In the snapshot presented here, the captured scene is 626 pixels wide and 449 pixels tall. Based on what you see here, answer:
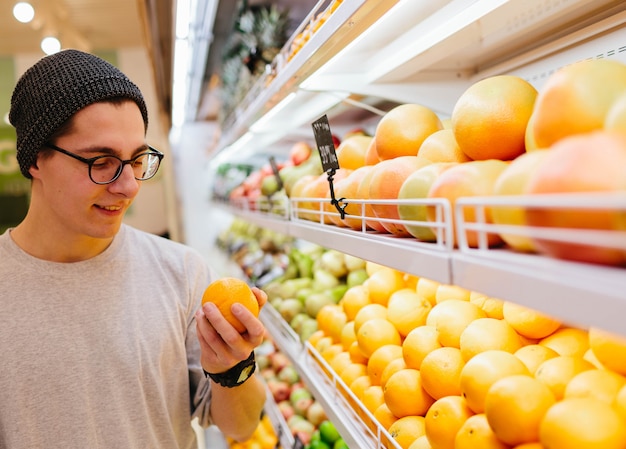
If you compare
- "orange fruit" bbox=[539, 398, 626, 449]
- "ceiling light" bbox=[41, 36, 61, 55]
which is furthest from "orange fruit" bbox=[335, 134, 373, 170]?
"ceiling light" bbox=[41, 36, 61, 55]

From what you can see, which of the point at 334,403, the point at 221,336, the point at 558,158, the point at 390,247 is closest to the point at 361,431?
the point at 334,403

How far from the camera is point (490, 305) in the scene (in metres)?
1.21

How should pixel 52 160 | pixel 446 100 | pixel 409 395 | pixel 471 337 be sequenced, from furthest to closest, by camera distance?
pixel 446 100 → pixel 52 160 → pixel 409 395 → pixel 471 337

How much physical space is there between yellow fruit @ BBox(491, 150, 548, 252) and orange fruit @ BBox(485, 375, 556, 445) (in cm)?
26

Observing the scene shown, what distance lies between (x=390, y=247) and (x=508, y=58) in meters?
0.84

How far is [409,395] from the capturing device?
3.95ft

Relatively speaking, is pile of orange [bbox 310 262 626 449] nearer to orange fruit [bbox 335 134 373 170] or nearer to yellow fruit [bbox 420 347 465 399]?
yellow fruit [bbox 420 347 465 399]

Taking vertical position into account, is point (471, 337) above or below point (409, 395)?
above

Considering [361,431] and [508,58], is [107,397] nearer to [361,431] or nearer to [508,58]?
[361,431]

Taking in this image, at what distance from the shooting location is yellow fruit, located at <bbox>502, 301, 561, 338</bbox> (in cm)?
103

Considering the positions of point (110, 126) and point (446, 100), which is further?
point (446, 100)

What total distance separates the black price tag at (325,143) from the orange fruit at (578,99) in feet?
2.18

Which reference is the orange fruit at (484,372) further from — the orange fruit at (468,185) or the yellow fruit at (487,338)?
the orange fruit at (468,185)

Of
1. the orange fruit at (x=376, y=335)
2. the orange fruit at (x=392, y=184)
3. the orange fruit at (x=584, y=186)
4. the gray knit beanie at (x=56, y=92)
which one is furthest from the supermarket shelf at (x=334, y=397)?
the gray knit beanie at (x=56, y=92)
